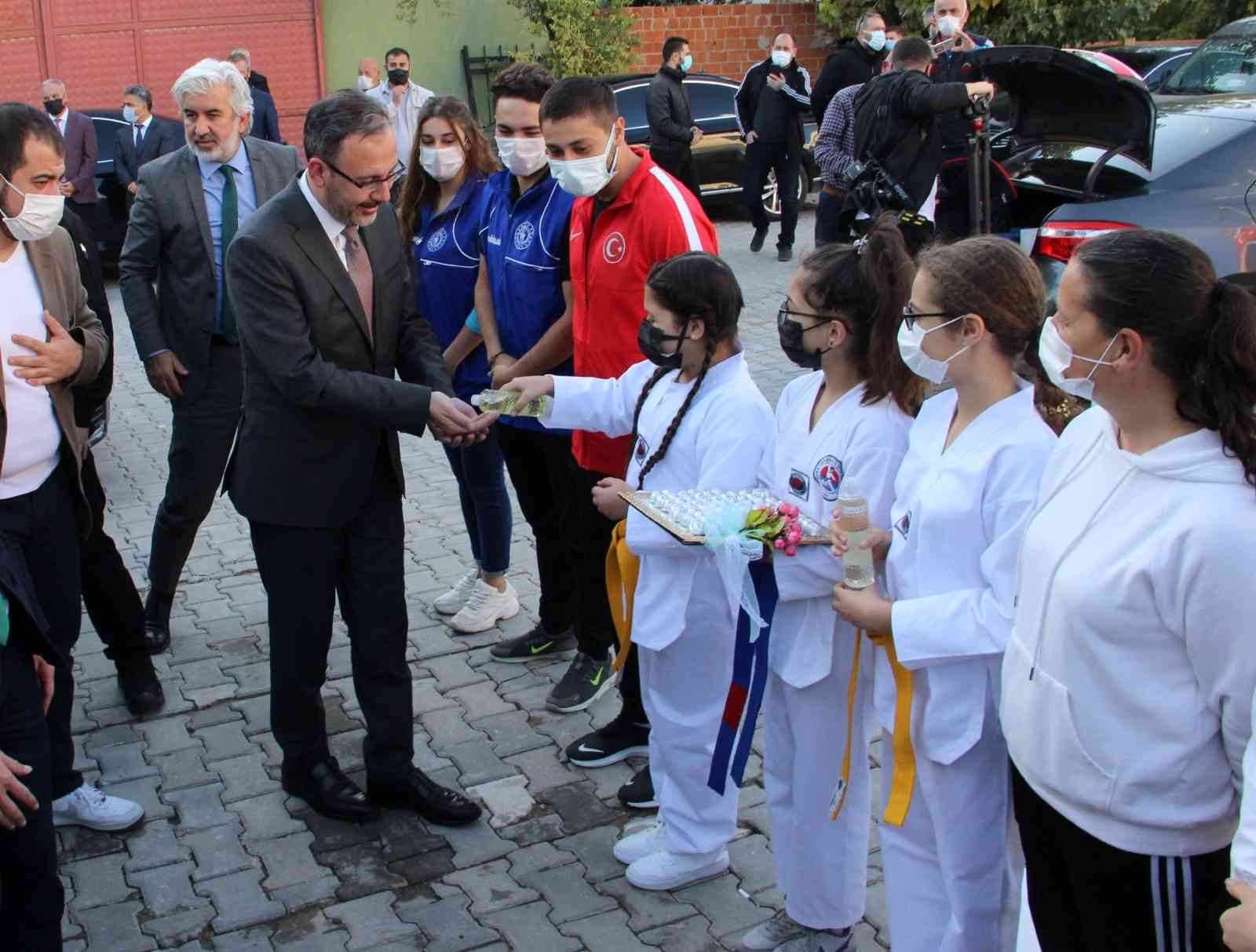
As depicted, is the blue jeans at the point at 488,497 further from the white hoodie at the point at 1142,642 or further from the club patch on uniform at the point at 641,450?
the white hoodie at the point at 1142,642

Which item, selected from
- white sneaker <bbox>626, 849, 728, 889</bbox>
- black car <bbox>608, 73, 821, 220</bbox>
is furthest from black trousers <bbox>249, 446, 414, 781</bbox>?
black car <bbox>608, 73, 821, 220</bbox>

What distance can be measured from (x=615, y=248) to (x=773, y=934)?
82.4 inches

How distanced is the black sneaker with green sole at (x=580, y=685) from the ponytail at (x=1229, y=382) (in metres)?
3.00

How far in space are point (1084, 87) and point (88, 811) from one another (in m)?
6.48

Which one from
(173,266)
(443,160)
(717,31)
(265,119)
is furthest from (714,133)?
(173,266)

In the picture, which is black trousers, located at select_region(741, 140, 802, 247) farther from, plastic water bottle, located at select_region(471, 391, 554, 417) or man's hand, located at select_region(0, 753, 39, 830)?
man's hand, located at select_region(0, 753, 39, 830)

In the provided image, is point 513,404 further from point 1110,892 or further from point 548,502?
point 1110,892

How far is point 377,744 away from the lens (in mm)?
4023

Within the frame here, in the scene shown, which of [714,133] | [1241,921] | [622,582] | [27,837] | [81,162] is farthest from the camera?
[714,133]

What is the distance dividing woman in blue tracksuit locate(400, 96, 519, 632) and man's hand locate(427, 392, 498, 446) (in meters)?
1.04

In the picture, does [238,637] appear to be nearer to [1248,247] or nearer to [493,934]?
[493,934]

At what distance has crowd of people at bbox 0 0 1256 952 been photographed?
2064 millimetres

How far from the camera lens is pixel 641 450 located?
3670 millimetres

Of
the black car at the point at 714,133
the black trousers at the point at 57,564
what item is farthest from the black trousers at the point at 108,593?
the black car at the point at 714,133
